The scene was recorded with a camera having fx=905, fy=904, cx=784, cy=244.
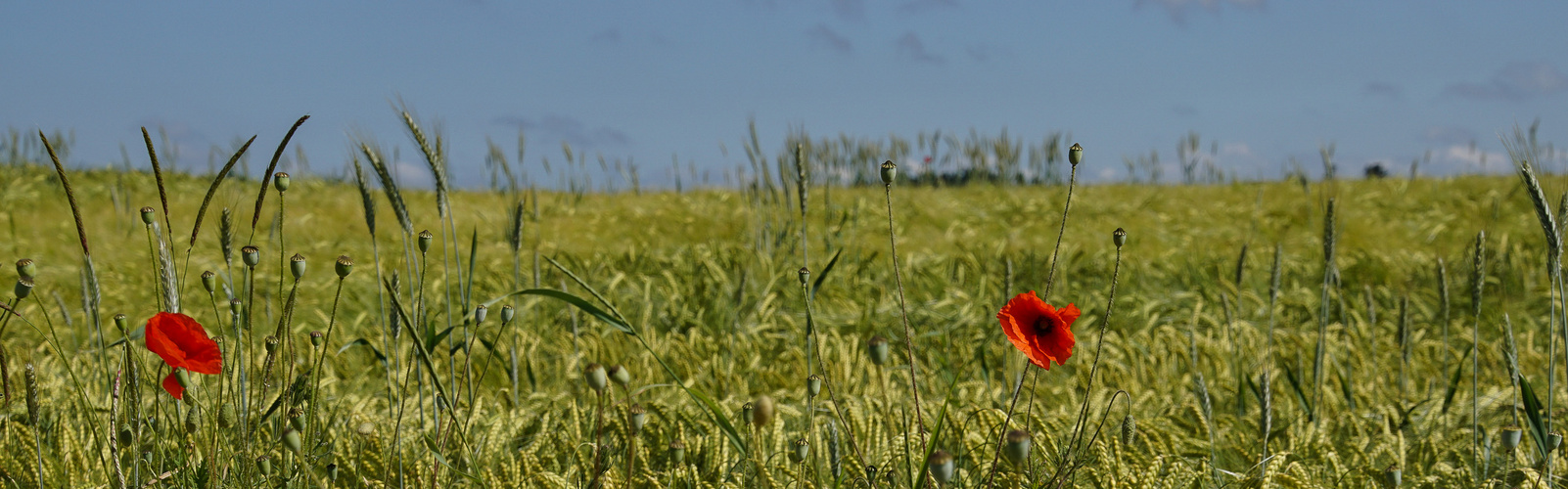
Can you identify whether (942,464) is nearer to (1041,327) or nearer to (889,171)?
(889,171)

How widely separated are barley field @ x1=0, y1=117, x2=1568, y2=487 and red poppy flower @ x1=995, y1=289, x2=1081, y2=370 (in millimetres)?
70

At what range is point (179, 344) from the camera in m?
1.11

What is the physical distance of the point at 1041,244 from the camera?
16.7 ft

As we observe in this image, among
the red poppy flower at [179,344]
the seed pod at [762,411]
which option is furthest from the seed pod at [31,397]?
the seed pod at [762,411]

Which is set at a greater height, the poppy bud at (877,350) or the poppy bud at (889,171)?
the poppy bud at (889,171)

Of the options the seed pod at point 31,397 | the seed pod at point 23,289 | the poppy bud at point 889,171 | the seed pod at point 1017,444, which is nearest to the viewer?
the seed pod at point 1017,444

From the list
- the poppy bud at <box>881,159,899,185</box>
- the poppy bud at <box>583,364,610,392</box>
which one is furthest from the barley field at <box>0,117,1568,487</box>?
the poppy bud at <box>881,159,899,185</box>

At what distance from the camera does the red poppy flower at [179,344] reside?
3.47 feet

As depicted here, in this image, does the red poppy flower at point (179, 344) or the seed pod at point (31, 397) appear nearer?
the red poppy flower at point (179, 344)

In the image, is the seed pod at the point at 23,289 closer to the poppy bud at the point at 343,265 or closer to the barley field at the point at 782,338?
the barley field at the point at 782,338

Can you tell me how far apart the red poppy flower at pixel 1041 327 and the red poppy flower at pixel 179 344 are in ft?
3.23

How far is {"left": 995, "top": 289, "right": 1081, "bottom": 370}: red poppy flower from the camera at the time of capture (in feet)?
3.63

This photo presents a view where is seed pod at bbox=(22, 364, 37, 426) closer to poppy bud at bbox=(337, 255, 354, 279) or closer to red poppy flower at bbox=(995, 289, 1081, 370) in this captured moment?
poppy bud at bbox=(337, 255, 354, 279)

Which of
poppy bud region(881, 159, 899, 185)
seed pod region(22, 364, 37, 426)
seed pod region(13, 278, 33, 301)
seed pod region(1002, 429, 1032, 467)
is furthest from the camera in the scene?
seed pod region(22, 364, 37, 426)
